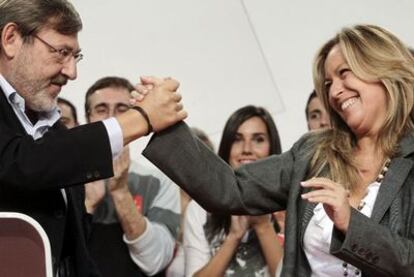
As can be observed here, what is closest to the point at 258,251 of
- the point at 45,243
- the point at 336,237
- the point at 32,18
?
the point at 336,237

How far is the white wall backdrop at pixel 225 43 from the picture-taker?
401 cm

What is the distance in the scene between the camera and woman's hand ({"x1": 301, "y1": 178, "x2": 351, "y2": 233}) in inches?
67.9

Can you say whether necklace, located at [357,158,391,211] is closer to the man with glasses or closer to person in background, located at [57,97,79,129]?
the man with glasses

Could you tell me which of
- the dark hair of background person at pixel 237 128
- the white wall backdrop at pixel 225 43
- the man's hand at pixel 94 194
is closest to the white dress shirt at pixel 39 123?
the man's hand at pixel 94 194

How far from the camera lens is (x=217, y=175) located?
203 cm

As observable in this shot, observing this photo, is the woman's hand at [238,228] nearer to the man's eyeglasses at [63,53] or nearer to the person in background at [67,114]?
the person in background at [67,114]

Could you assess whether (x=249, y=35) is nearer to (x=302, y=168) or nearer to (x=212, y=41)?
(x=212, y=41)

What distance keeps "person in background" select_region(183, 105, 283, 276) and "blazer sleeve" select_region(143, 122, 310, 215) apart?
→ 77 centimetres

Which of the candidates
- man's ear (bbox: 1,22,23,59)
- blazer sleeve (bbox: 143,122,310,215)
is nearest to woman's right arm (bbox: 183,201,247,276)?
blazer sleeve (bbox: 143,122,310,215)

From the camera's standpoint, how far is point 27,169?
175 cm

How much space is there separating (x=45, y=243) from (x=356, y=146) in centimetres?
91

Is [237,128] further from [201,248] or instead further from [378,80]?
[378,80]

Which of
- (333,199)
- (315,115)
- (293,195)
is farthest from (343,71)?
(315,115)

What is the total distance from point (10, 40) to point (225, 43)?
7.29 ft
